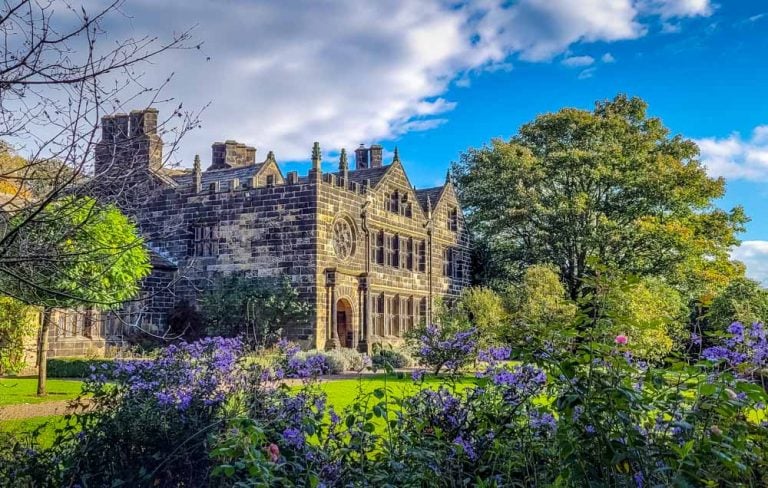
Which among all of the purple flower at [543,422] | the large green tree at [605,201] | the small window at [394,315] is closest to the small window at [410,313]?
the small window at [394,315]

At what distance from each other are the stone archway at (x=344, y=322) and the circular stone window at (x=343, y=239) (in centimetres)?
191

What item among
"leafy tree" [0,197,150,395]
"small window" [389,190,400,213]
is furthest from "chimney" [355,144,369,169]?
"leafy tree" [0,197,150,395]

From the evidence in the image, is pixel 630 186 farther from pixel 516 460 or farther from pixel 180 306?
pixel 516 460

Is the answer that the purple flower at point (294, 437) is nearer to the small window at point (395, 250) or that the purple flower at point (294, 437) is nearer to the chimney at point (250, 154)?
the small window at point (395, 250)

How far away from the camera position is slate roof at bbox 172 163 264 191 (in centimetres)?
2978

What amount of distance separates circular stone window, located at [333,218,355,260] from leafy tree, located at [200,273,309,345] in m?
2.75

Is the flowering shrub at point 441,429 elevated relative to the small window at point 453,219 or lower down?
lower down

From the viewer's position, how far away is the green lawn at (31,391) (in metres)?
14.6

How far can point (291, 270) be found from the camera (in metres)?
27.0

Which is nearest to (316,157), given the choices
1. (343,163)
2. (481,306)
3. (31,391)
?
(343,163)

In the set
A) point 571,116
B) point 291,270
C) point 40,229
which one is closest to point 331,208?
point 291,270

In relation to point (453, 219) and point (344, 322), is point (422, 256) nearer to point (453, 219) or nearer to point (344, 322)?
point (453, 219)

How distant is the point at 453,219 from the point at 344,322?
1063 cm

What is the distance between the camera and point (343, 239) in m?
28.7
